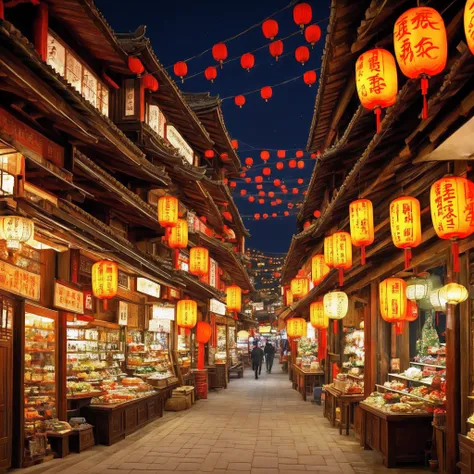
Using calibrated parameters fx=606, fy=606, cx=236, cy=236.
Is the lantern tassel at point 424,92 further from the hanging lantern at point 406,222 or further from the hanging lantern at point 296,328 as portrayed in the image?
the hanging lantern at point 296,328

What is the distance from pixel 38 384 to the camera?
11.1 meters

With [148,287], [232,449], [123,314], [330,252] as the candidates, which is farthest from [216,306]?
[232,449]

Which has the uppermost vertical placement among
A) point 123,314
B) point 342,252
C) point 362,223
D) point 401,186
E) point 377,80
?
point 377,80

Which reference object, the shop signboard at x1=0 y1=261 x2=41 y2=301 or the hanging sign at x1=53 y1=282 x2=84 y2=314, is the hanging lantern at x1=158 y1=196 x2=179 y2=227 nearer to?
the hanging sign at x1=53 y1=282 x2=84 y2=314

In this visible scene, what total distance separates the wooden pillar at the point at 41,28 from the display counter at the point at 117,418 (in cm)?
713

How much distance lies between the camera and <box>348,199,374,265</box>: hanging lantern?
10.5 m

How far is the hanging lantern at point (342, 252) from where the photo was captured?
1299 centimetres

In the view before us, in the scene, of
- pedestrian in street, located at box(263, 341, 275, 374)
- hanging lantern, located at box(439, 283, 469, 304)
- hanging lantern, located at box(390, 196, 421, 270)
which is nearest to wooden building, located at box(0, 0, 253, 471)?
hanging lantern, located at box(390, 196, 421, 270)

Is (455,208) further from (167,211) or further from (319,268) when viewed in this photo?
(319,268)

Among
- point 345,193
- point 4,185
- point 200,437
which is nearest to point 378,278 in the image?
point 345,193

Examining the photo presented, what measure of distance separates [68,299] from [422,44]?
8.14 meters

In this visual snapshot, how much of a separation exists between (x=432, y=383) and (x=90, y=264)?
7821mm

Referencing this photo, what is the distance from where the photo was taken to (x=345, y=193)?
11.7 meters

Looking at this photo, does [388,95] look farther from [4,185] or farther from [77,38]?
[77,38]
